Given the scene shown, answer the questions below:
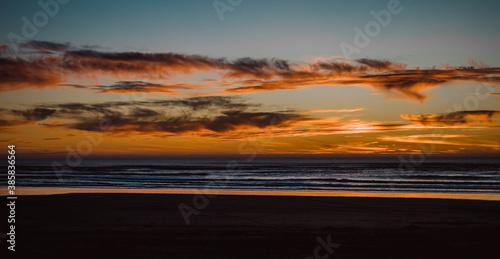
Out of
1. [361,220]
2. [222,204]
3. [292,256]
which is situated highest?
[222,204]

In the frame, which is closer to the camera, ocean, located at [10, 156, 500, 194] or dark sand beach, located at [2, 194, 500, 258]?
dark sand beach, located at [2, 194, 500, 258]

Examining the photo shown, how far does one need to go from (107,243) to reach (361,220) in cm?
798

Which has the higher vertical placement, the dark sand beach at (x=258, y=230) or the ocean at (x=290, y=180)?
the ocean at (x=290, y=180)

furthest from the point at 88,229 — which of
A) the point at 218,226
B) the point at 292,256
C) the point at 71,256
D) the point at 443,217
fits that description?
the point at 443,217

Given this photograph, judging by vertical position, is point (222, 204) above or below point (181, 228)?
above

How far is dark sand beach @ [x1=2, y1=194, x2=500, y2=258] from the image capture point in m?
8.95

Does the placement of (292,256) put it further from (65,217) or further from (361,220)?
(65,217)

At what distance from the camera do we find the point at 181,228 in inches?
459

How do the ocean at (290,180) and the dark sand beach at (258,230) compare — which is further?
the ocean at (290,180)

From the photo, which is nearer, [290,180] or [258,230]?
[258,230]

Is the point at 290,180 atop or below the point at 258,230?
atop

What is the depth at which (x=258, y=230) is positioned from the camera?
11.4 meters

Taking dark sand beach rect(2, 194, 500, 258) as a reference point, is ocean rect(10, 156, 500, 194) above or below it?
Result: above

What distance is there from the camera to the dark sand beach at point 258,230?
8.95 meters
